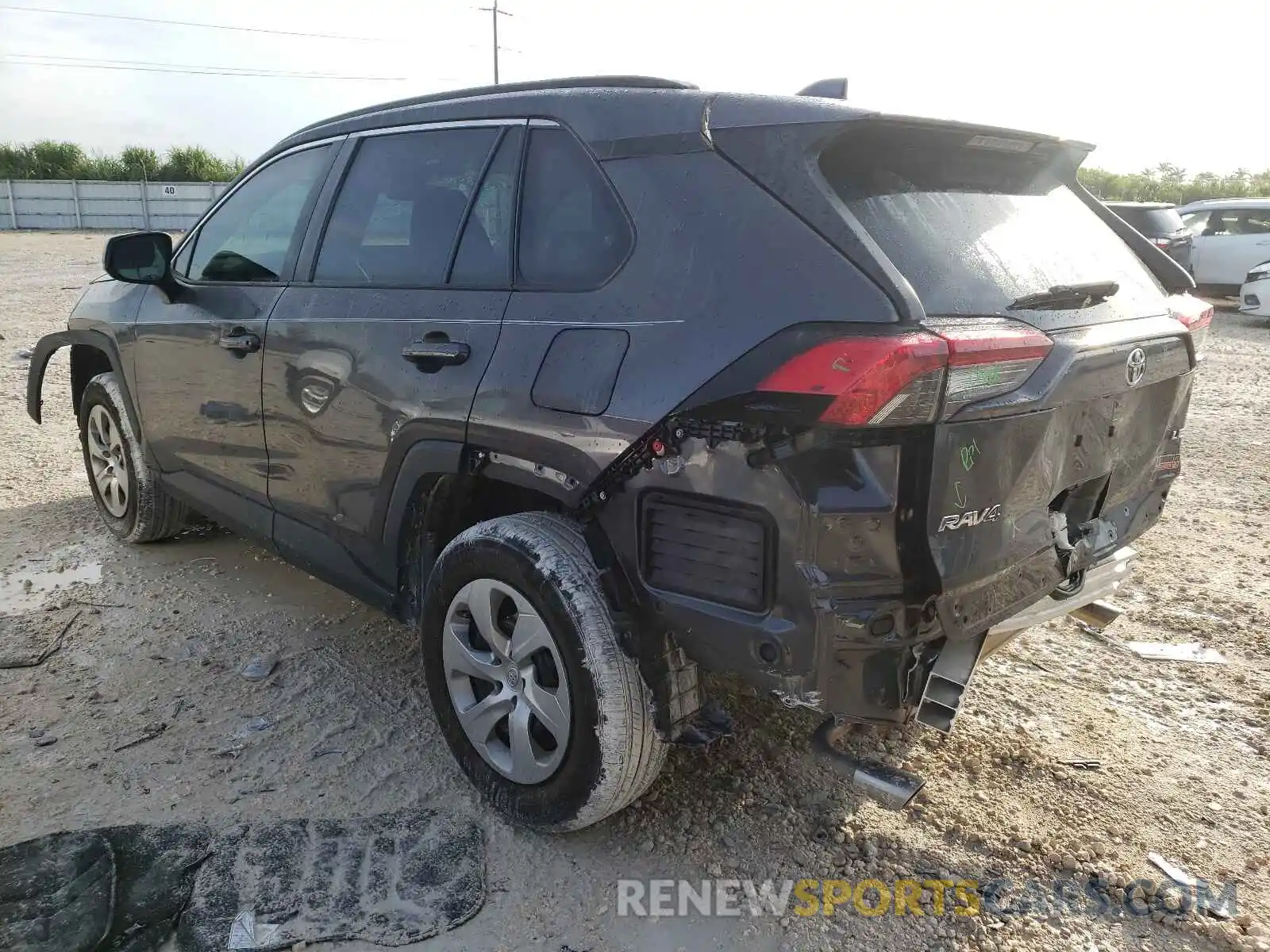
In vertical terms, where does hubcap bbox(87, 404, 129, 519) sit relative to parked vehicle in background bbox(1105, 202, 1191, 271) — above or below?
below

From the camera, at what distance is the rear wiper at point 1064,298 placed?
7.30ft

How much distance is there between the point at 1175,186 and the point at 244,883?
4377 centimetres

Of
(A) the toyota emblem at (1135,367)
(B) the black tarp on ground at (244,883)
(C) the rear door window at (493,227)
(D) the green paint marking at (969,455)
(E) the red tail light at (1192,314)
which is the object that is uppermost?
(C) the rear door window at (493,227)

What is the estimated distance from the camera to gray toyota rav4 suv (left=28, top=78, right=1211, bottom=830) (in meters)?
1.97

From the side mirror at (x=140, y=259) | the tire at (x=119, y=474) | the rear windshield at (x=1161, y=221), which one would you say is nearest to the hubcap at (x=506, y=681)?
the side mirror at (x=140, y=259)

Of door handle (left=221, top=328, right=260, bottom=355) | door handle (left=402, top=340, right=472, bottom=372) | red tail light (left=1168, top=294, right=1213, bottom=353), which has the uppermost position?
red tail light (left=1168, top=294, right=1213, bottom=353)

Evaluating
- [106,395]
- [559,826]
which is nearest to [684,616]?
[559,826]

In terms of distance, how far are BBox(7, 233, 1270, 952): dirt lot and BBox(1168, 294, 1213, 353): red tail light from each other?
132 cm

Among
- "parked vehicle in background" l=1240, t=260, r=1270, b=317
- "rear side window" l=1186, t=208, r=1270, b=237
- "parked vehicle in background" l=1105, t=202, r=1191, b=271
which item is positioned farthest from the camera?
"rear side window" l=1186, t=208, r=1270, b=237


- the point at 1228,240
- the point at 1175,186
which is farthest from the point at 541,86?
the point at 1175,186

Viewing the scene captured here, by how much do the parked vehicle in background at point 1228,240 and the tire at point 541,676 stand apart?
15.1m

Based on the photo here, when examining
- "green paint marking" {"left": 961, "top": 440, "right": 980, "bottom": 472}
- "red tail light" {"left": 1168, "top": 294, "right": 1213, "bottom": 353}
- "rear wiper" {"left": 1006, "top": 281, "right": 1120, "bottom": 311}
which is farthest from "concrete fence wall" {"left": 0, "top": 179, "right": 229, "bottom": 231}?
"green paint marking" {"left": 961, "top": 440, "right": 980, "bottom": 472}

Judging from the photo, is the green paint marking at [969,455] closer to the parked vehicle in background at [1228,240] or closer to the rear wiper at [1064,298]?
the rear wiper at [1064,298]

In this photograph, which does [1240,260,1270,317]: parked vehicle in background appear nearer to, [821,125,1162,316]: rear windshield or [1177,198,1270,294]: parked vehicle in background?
[1177,198,1270,294]: parked vehicle in background
